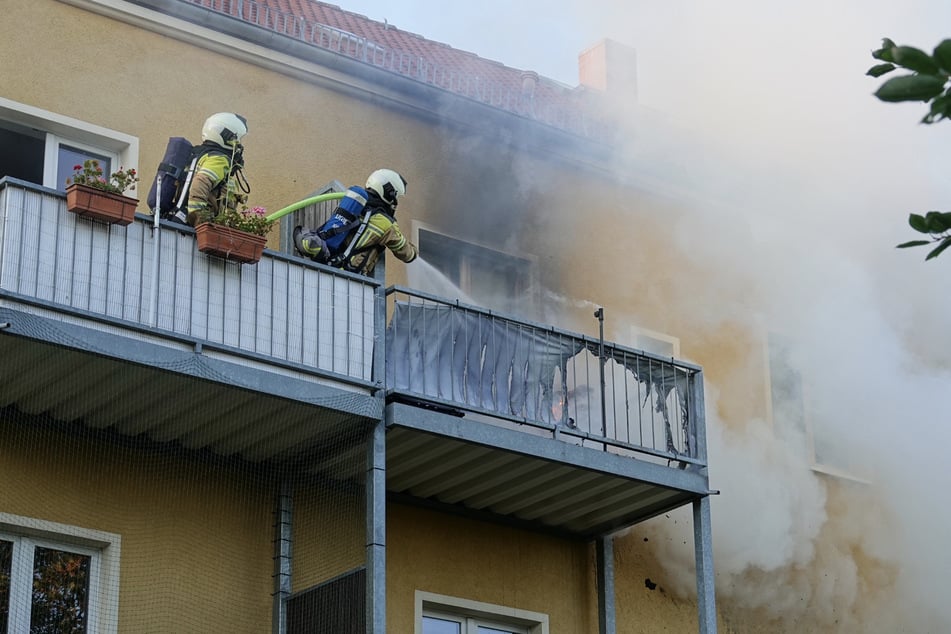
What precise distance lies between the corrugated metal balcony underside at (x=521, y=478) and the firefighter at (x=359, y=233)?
1123 mm

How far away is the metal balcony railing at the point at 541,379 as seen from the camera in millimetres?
10203

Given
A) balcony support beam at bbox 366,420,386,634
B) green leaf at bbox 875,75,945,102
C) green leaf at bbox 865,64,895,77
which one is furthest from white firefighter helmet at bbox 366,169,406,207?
green leaf at bbox 875,75,945,102

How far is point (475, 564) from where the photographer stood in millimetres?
11414

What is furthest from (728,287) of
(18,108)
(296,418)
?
(18,108)

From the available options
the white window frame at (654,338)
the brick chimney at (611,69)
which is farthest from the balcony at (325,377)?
the brick chimney at (611,69)

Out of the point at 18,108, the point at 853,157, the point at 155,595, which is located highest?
the point at 853,157

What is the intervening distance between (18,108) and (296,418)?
2.83m

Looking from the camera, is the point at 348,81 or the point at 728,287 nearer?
the point at 348,81

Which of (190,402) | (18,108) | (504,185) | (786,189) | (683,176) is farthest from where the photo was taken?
(786,189)

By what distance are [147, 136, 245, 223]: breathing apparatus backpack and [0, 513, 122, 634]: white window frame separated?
2003mm

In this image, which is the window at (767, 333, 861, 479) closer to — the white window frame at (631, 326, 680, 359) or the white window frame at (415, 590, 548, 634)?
the white window frame at (631, 326, 680, 359)

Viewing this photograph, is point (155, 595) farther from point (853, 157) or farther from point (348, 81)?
point (853, 157)

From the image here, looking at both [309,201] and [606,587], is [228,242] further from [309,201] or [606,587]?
[606,587]

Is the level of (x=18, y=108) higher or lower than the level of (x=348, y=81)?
lower
